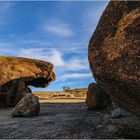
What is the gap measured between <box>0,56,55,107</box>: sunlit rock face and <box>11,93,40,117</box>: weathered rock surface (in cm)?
662

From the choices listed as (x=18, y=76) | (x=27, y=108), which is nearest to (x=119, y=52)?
(x=27, y=108)

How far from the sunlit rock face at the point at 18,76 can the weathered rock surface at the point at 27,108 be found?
662 centimetres

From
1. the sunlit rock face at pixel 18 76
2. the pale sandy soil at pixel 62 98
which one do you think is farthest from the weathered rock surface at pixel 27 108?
the pale sandy soil at pixel 62 98

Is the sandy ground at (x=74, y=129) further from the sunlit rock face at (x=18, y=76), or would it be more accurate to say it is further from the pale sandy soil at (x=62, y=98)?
the pale sandy soil at (x=62, y=98)

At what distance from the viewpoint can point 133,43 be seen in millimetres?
9273

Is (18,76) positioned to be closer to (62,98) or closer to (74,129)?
(62,98)

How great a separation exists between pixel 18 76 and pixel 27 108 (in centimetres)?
799

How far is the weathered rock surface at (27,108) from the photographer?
17.3m

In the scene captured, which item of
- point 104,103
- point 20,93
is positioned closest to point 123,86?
point 104,103

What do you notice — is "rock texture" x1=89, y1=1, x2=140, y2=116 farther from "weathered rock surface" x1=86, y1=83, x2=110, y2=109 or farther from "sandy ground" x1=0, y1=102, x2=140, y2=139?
"weathered rock surface" x1=86, y1=83, x2=110, y2=109

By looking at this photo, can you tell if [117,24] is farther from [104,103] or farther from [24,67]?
[24,67]

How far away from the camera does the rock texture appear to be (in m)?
9.35

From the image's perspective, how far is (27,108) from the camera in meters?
17.5

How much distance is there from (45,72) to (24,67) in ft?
5.84
